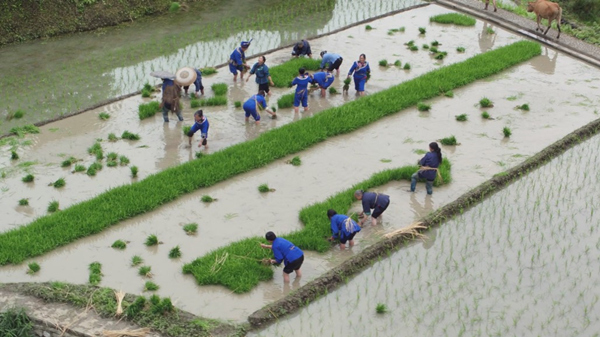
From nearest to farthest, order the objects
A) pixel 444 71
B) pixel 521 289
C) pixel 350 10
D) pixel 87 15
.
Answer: pixel 521 289 → pixel 444 71 → pixel 87 15 → pixel 350 10

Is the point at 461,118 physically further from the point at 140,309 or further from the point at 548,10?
the point at 140,309

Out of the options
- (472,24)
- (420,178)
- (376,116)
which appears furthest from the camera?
(472,24)

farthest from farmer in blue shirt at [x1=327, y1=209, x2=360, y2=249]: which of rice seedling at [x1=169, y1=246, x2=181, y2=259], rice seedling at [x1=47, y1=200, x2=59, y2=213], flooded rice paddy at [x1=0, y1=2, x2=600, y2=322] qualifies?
rice seedling at [x1=47, y1=200, x2=59, y2=213]

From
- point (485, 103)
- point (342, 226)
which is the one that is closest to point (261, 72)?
point (485, 103)

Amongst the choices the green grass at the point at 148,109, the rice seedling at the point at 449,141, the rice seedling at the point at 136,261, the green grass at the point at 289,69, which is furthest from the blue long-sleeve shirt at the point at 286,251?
the green grass at the point at 289,69

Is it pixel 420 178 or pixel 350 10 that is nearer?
pixel 420 178

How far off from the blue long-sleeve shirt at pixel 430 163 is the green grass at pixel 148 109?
22.4ft

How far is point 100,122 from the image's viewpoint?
1662cm

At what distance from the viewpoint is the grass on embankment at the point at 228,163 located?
12102mm

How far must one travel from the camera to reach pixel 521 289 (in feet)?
36.5

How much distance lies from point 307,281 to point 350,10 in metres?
16.0

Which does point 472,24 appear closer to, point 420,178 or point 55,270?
point 420,178

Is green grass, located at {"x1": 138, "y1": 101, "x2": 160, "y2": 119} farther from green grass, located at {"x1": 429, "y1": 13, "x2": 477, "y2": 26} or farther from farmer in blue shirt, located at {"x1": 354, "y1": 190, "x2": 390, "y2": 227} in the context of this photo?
green grass, located at {"x1": 429, "y1": 13, "x2": 477, "y2": 26}

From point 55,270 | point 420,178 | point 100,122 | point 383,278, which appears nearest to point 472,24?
point 420,178
